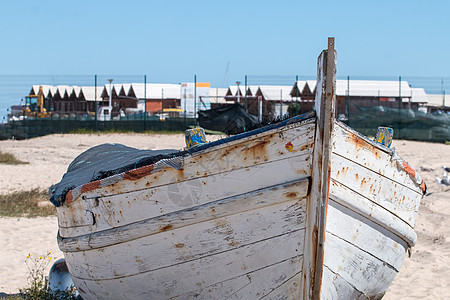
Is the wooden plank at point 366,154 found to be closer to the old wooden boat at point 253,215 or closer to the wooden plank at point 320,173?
the old wooden boat at point 253,215

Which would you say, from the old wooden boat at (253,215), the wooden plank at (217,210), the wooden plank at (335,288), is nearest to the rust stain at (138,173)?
the old wooden boat at (253,215)

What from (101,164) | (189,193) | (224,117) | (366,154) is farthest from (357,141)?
(224,117)

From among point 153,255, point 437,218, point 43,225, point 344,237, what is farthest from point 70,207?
point 437,218

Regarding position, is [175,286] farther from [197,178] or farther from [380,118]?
[380,118]

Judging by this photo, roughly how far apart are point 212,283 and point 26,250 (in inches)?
147

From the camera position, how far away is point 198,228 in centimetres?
377

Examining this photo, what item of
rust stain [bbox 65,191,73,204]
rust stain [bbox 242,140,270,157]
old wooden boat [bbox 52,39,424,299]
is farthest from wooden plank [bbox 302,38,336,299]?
rust stain [bbox 65,191,73,204]

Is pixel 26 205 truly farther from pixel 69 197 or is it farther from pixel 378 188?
pixel 378 188

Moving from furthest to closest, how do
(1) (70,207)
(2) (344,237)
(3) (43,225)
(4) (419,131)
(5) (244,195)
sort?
(4) (419,131) → (3) (43,225) → (1) (70,207) → (2) (344,237) → (5) (244,195)

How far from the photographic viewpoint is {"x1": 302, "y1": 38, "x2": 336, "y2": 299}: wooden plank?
3332mm

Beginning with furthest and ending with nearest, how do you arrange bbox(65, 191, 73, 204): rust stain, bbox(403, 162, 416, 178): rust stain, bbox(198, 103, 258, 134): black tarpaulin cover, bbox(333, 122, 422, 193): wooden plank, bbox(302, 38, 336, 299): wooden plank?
bbox(198, 103, 258, 134): black tarpaulin cover, bbox(403, 162, 416, 178): rust stain, bbox(65, 191, 73, 204): rust stain, bbox(333, 122, 422, 193): wooden plank, bbox(302, 38, 336, 299): wooden plank

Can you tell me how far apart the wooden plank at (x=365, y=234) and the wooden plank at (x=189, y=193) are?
0.37m

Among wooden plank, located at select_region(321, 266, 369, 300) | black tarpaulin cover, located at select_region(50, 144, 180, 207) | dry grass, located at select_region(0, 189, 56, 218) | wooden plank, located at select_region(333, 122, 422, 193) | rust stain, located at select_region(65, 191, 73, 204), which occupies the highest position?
wooden plank, located at select_region(333, 122, 422, 193)

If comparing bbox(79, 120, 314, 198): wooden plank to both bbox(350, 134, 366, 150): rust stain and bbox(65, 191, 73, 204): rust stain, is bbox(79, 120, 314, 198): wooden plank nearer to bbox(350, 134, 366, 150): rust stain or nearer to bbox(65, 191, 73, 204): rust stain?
bbox(350, 134, 366, 150): rust stain
